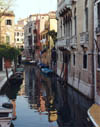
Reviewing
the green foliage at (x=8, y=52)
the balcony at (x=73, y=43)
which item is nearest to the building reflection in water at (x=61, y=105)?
the balcony at (x=73, y=43)

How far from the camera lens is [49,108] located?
15008 mm

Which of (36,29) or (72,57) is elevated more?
(36,29)

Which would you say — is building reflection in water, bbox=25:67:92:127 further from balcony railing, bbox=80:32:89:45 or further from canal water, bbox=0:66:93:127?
balcony railing, bbox=80:32:89:45

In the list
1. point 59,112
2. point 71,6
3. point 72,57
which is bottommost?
point 59,112

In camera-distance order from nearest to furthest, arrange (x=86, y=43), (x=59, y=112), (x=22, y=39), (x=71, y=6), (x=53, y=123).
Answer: (x=53, y=123)
(x=59, y=112)
(x=86, y=43)
(x=71, y=6)
(x=22, y=39)

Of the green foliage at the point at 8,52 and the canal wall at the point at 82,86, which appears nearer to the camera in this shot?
the canal wall at the point at 82,86

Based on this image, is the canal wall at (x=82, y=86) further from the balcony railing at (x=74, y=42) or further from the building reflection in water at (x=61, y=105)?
the balcony railing at (x=74, y=42)

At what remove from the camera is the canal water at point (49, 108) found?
39.5 ft

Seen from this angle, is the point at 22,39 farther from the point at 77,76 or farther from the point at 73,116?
the point at 73,116

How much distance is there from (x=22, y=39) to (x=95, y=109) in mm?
85346

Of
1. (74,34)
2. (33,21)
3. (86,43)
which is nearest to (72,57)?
(74,34)

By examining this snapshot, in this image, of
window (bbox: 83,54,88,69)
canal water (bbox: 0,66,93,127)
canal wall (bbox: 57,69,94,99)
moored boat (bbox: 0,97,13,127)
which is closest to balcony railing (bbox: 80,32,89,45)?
window (bbox: 83,54,88,69)

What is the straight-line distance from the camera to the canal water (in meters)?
12.0

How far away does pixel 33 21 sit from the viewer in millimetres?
70875
